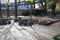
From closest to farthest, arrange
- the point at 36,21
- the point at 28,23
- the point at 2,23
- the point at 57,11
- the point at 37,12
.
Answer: the point at 28,23
the point at 2,23
the point at 36,21
the point at 57,11
the point at 37,12

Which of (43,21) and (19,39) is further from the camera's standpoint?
(43,21)

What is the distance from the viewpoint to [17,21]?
74.0 feet

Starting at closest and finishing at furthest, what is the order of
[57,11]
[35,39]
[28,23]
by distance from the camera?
[35,39] → [28,23] → [57,11]

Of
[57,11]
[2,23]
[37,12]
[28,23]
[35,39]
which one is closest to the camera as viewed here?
[35,39]

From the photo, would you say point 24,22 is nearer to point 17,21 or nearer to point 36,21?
point 17,21

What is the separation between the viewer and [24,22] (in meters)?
21.0

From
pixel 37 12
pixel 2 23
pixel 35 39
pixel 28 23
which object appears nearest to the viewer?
pixel 35 39

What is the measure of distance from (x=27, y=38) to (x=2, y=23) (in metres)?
10.6

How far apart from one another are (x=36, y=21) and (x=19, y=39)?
13.3m

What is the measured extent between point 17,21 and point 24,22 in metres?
1.81

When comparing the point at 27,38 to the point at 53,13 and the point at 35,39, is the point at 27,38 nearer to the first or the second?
the point at 35,39

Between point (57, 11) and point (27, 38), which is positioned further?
point (57, 11)

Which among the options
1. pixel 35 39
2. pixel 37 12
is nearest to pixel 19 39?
pixel 35 39

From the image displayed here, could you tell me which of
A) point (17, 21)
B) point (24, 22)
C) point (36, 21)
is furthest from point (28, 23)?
point (36, 21)
